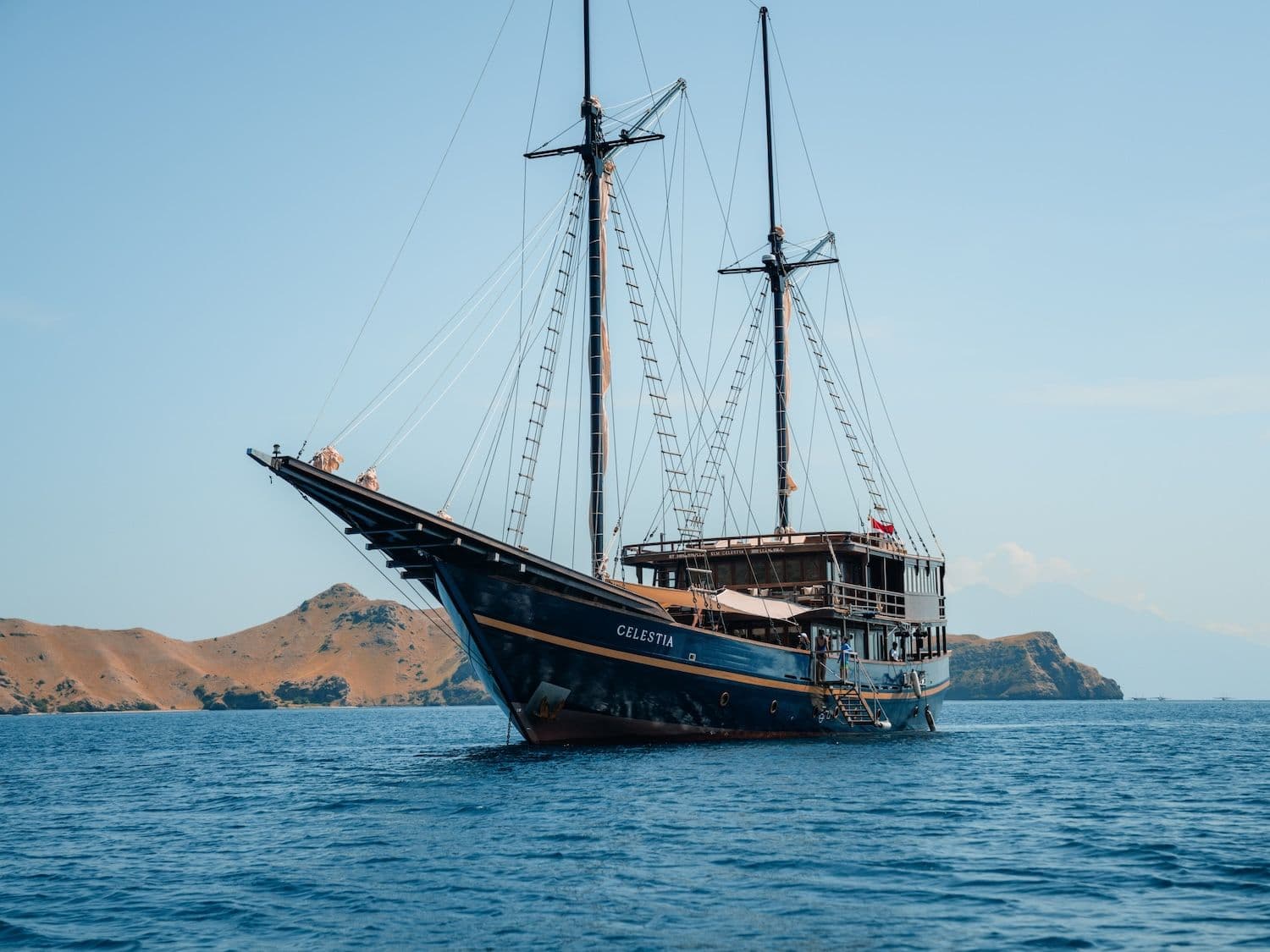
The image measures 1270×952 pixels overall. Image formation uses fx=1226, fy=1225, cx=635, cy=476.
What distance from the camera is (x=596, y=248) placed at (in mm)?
41500

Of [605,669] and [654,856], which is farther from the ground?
[605,669]

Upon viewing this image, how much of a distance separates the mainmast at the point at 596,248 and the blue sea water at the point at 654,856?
27.6ft

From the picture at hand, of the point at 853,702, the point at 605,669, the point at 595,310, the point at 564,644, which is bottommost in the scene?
the point at 853,702

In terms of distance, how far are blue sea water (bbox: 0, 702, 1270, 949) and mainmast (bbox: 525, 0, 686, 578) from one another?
8.42 meters

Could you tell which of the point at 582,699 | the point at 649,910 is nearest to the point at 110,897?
the point at 649,910

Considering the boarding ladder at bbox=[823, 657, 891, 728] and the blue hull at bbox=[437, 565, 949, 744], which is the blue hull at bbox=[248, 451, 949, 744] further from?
the boarding ladder at bbox=[823, 657, 891, 728]

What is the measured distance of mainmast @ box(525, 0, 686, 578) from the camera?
130 feet

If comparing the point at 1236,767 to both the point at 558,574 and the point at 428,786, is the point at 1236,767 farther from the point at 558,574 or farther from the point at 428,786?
the point at 428,786

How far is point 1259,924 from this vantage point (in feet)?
47.9

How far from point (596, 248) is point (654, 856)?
26.5m

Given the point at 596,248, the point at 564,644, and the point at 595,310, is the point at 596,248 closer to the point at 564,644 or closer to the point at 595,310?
the point at 595,310

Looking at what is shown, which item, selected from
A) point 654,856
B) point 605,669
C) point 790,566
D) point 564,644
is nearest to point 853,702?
point 790,566

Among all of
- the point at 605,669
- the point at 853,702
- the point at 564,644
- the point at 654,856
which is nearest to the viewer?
the point at 654,856

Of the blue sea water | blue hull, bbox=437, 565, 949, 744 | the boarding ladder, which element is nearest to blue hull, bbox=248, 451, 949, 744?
blue hull, bbox=437, 565, 949, 744
